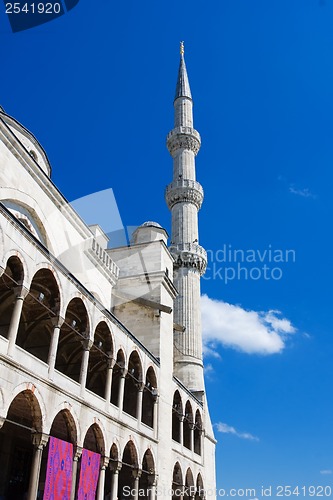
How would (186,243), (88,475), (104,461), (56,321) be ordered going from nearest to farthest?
1. (56,321)
2. (88,475)
3. (104,461)
4. (186,243)

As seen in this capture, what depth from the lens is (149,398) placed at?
23031 mm

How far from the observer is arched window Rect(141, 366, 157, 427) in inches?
885

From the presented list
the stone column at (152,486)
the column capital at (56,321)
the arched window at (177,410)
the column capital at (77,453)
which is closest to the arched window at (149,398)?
the stone column at (152,486)

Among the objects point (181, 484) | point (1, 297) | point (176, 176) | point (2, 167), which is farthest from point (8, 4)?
point (176, 176)

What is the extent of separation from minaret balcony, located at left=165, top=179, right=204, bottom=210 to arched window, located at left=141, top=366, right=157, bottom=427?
18929 mm

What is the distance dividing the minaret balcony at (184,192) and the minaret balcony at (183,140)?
391 centimetres

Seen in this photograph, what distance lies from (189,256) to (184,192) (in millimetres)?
5766

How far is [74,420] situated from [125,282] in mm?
10741

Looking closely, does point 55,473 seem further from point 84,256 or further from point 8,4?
point 8,4

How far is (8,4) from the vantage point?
14086 millimetres

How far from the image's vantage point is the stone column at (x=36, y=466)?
12836mm

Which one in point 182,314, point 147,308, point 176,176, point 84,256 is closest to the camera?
point 84,256

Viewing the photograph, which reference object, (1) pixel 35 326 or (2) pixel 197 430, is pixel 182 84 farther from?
(1) pixel 35 326

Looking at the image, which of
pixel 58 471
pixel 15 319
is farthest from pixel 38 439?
pixel 15 319
